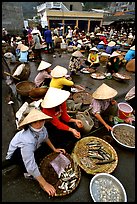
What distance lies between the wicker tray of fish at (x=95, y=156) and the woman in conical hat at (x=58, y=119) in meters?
0.27

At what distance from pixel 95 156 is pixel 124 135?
36.3 inches

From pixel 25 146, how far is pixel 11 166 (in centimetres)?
102

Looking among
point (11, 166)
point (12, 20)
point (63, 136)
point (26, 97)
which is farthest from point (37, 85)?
point (12, 20)

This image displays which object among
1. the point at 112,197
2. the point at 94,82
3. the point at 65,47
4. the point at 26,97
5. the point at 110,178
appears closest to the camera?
the point at 112,197

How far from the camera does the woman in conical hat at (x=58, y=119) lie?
2590mm

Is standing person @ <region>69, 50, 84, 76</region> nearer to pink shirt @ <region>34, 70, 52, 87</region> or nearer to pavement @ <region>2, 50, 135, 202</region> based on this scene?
pink shirt @ <region>34, 70, 52, 87</region>

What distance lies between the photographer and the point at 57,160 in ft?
8.37

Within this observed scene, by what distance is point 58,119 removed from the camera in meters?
2.85

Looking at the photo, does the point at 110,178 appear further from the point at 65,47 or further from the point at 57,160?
the point at 65,47

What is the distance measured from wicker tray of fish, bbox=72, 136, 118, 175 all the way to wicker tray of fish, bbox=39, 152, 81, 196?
0.14m

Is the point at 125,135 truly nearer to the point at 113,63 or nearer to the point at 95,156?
the point at 95,156

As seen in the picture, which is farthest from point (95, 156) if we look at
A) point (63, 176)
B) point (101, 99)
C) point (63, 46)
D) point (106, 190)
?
point (63, 46)

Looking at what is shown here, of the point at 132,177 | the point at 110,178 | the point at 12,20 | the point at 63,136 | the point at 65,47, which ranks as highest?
the point at 12,20

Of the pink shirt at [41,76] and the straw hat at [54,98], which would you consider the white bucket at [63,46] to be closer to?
the pink shirt at [41,76]
